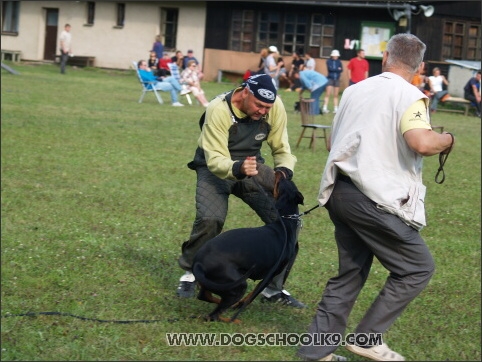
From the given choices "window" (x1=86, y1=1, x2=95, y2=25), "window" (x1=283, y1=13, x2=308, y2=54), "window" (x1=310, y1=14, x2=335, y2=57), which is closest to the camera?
"window" (x1=310, y1=14, x2=335, y2=57)

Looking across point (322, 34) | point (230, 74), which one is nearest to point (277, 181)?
point (322, 34)

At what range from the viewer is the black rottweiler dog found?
5441 millimetres

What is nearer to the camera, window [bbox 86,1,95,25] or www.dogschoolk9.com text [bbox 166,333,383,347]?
www.dogschoolk9.com text [bbox 166,333,383,347]

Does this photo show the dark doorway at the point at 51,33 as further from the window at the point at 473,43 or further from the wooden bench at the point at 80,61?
the window at the point at 473,43

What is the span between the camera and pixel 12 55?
4519 cm

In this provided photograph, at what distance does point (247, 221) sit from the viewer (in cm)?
998

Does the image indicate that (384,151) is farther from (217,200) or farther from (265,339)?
(217,200)

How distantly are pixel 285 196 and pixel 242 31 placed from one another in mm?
35559

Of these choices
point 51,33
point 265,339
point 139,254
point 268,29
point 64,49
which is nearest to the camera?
point 265,339

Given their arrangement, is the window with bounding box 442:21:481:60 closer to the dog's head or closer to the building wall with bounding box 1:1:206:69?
the building wall with bounding box 1:1:206:69

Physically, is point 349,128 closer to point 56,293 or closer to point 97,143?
point 56,293

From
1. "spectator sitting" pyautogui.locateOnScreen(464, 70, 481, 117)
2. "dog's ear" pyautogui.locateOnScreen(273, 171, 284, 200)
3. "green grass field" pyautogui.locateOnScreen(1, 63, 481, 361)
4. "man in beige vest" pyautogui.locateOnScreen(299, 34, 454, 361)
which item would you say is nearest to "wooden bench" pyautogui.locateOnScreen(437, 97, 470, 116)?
"spectator sitting" pyautogui.locateOnScreen(464, 70, 481, 117)

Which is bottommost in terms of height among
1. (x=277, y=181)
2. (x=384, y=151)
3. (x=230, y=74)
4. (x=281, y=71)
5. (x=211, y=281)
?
(x=211, y=281)

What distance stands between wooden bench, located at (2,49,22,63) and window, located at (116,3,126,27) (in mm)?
5640
